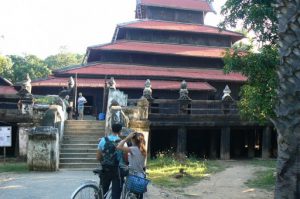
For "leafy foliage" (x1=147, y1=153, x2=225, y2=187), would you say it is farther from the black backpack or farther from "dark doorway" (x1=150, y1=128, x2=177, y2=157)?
the black backpack

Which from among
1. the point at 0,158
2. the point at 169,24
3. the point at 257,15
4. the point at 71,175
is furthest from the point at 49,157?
the point at 169,24

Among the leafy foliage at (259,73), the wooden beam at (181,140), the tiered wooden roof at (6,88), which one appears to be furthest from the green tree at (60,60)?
the leafy foliage at (259,73)

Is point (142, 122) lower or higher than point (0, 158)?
higher

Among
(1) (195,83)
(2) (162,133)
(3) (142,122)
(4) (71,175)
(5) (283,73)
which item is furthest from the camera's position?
(1) (195,83)

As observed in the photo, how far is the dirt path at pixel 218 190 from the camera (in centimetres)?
1080

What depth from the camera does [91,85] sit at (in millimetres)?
24359

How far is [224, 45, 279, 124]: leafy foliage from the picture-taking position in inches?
484

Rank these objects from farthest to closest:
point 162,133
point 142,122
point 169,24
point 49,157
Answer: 1. point 169,24
2. point 162,133
3. point 142,122
4. point 49,157

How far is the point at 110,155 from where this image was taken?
21.5 ft

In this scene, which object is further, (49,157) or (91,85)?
(91,85)

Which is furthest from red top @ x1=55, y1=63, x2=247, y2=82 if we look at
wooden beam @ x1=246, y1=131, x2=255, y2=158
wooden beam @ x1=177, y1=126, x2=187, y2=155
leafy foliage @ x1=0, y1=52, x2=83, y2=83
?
leafy foliage @ x1=0, y1=52, x2=83, y2=83

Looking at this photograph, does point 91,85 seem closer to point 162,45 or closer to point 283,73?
point 162,45

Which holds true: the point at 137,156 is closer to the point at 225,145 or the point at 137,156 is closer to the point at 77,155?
the point at 77,155

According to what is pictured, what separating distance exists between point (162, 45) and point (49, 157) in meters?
19.5
